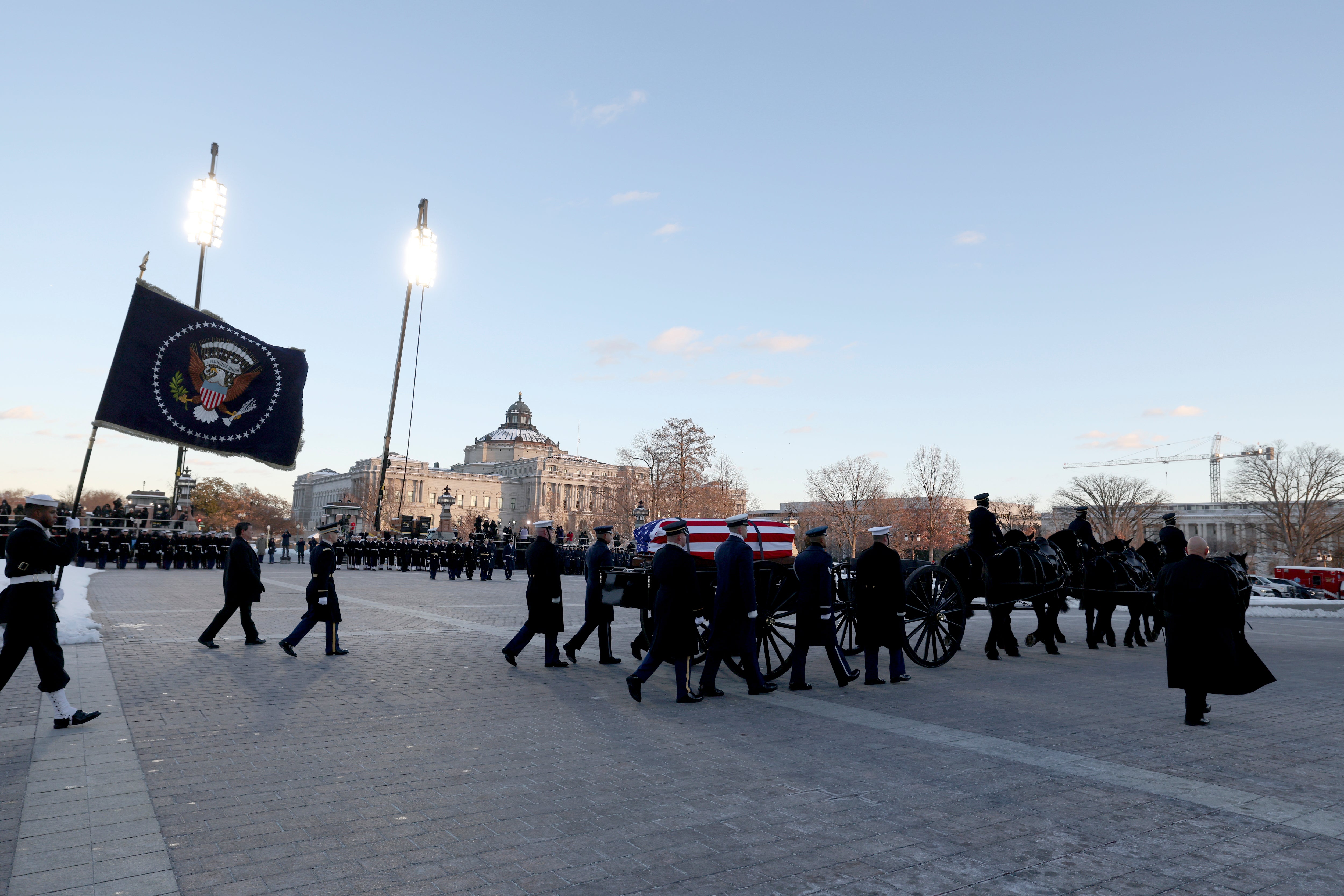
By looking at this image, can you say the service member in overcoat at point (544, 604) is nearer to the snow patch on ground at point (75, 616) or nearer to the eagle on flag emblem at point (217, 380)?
the snow patch on ground at point (75, 616)

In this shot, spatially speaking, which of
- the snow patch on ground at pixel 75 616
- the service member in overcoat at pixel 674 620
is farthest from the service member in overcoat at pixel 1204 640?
the snow patch on ground at pixel 75 616

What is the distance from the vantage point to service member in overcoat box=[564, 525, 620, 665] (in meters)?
10.3

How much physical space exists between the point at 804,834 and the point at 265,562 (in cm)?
4283

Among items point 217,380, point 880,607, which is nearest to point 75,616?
point 217,380

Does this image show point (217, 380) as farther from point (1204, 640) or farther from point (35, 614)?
point (1204, 640)

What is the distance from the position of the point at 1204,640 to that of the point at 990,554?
14.2ft

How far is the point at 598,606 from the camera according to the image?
10.5 meters

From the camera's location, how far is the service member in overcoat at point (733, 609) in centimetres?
841

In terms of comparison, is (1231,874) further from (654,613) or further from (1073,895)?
(654,613)

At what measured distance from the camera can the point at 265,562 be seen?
42.1 metres

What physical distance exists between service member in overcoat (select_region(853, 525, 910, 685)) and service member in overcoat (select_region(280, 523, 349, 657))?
632cm

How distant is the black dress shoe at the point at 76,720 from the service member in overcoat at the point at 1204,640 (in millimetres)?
8724

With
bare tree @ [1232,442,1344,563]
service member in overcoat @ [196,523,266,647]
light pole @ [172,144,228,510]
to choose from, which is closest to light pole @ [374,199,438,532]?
light pole @ [172,144,228,510]

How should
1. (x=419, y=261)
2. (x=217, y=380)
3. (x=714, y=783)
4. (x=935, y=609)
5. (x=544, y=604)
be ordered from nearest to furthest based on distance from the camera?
1. (x=714, y=783)
2. (x=544, y=604)
3. (x=935, y=609)
4. (x=217, y=380)
5. (x=419, y=261)
